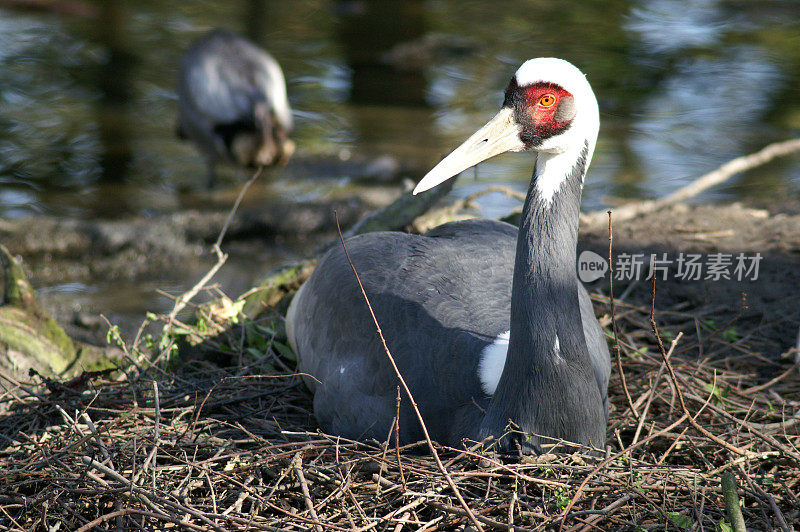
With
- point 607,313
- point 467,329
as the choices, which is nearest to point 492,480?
point 467,329

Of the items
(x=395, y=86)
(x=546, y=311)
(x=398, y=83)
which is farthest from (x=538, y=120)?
(x=398, y=83)

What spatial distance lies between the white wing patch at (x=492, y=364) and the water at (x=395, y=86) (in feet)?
12.2

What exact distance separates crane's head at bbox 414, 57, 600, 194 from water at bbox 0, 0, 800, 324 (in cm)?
394

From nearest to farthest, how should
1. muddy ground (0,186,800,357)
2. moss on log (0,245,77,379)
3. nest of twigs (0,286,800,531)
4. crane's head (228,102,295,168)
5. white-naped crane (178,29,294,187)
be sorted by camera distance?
nest of twigs (0,286,800,531)
moss on log (0,245,77,379)
muddy ground (0,186,800,357)
crane's head (228,102,295,168)
white-naped crane (178,29,294,187)

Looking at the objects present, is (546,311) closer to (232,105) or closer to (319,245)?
(319,245)

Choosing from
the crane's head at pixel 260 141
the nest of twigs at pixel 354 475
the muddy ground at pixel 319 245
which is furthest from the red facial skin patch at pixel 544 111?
the crane's head at pixel 260 141

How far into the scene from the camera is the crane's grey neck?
8.46ft

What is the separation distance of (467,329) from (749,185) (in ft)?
16.3

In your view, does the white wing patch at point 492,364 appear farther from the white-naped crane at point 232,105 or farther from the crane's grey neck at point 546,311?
the white-naped crane at point 232,105

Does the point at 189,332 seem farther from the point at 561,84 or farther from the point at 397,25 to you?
the point at 397,25

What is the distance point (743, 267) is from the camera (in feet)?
14.3

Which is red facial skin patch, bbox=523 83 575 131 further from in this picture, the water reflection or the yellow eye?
the water reflection

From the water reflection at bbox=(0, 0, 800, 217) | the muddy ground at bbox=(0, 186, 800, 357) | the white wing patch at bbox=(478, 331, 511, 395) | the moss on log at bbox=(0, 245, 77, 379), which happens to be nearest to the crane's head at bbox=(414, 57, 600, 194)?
the white wing patch at bbox=(478, 331, 511, 395)

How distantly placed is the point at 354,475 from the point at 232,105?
5976 mm
